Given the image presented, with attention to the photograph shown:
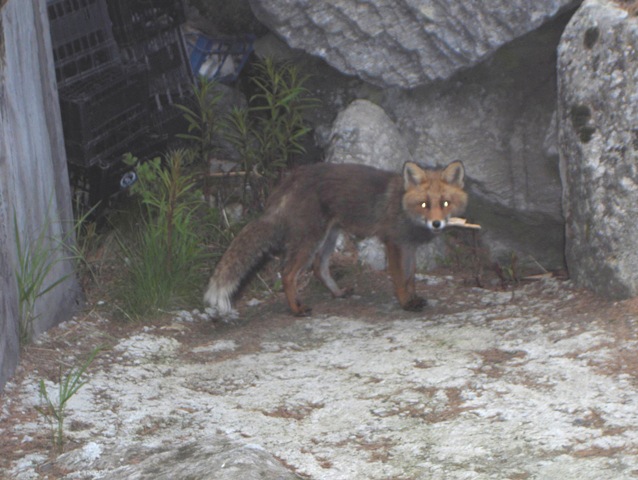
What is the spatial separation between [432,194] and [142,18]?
226 cm

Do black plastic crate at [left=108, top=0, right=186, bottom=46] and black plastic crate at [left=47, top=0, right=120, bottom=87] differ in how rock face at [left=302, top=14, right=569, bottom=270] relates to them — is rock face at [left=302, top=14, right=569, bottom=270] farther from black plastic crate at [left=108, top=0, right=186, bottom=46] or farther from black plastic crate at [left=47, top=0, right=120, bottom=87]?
black plastic crate at [left=47, top=0, right=120, bottom=87]

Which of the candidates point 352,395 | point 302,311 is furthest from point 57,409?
point 302,311

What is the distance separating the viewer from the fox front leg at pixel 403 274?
5.34 meters

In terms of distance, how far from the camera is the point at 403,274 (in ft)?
17.6

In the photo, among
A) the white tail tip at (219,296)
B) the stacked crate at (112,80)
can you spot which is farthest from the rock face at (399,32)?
the white tail tip at (219,296)

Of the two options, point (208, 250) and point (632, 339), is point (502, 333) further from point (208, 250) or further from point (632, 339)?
point (208, 250)

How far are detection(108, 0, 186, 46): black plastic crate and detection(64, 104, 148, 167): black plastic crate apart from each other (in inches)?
17.9

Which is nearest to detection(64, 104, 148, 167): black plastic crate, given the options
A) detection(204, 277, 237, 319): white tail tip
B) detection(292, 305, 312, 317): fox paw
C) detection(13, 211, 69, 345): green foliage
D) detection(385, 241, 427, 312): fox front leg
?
detection(13, 211, 69, 345): green foliage

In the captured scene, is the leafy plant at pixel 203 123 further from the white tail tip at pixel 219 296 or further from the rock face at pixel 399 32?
the white tail tip at pixel 219 296

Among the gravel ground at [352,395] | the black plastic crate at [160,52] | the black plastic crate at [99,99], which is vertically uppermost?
the black plastic crate at [160,52]

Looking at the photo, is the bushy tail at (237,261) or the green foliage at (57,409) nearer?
the green foliage at (57,409)

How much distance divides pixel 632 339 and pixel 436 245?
2290 millimetres

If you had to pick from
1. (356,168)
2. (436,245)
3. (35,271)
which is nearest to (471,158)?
(436,245)

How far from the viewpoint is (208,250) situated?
5.88 meters
